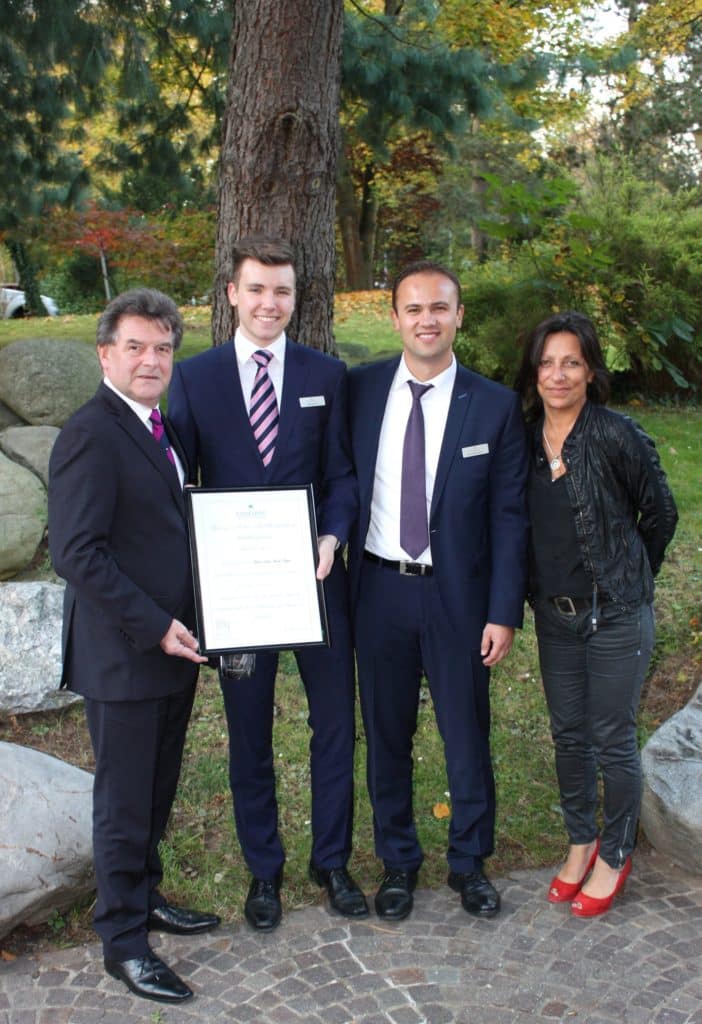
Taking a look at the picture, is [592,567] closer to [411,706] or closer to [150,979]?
[411,706]

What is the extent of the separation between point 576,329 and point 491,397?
42cm

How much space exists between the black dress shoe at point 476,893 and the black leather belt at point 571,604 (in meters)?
1.19

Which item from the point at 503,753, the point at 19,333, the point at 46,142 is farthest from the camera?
the point at 19,333

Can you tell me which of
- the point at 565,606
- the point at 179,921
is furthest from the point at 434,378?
the point at 179,921

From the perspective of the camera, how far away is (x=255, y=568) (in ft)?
12.1

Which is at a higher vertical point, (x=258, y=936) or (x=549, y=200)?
(x=549, y=200)

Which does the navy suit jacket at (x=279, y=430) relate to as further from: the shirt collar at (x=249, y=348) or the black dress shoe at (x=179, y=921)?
the black dress shoe at (x=179, y=921)

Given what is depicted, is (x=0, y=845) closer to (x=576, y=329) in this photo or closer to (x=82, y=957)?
(x=82, y=957)

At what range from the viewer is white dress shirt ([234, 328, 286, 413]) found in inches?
153

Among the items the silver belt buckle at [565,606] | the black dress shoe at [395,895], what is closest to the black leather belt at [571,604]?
the silver belt buckle at [565,606]

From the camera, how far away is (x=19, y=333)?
57.6 ft

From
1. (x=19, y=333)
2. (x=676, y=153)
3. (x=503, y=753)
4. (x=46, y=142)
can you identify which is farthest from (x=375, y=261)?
(x=503, y=753)

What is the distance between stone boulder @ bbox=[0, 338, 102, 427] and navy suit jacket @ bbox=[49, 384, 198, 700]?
17.7ft

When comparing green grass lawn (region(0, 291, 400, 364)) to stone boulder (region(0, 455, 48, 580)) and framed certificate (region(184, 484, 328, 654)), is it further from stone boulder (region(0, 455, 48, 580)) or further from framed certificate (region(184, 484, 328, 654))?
framed certificate (region(184, 484, 328, 654))
